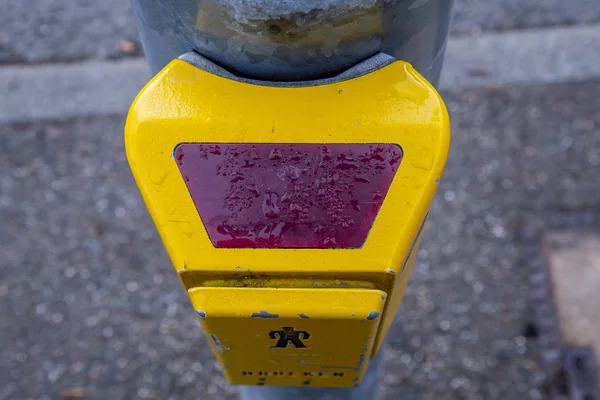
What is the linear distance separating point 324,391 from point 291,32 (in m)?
0.87

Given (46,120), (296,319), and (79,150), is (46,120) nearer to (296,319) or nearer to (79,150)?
(79,150)

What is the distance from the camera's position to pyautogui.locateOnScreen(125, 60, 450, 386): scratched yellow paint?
3.34 ft

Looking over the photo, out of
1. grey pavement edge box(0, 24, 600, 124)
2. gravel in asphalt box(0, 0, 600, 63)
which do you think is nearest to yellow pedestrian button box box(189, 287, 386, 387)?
grey pavement edge box(0, 24, 600, 124)

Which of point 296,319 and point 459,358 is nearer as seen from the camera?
point 296,319

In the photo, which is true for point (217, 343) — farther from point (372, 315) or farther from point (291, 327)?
point (372, 315)

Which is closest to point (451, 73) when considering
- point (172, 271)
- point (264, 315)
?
point (172, 271)

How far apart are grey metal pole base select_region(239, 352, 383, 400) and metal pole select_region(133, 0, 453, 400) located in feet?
2.47

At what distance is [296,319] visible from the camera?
1027 mm

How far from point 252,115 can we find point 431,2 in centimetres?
37

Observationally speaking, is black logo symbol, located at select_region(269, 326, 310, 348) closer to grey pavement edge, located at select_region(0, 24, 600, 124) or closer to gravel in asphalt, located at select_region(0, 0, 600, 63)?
grey pavement edge, located at select_region(0, 24, 600, 124)

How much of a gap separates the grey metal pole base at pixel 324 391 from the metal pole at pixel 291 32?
75cm

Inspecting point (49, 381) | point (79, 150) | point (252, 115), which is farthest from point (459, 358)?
point (79, 150)

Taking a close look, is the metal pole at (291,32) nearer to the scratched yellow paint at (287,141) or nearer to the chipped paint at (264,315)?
the scratched yellow paint at (287,141)

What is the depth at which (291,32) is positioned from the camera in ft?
3.32
